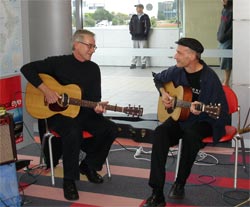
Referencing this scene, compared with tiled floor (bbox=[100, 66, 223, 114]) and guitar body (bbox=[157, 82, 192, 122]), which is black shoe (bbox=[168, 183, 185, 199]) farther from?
tiled floor (bbox=[100, 66, 223, 114])

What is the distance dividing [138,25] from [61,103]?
95.0 inches

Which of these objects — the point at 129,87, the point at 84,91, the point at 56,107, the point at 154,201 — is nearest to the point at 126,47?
the point at 129,87

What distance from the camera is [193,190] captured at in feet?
10.9

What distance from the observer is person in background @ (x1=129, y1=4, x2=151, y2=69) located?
17.4ft

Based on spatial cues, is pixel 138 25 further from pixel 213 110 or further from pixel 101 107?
pixel 213 110

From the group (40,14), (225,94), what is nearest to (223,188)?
(225,94)

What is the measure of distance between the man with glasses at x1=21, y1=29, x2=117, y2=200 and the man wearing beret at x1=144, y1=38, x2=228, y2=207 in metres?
0.53

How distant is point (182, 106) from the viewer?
3131mm

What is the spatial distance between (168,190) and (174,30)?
96.1 inches

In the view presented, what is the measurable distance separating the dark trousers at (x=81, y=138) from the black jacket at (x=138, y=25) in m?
2.11

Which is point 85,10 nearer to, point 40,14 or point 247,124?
point 40,14

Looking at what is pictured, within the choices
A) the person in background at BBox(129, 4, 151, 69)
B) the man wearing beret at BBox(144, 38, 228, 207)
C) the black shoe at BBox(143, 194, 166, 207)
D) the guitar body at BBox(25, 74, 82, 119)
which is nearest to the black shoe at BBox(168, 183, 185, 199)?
the man wearing beret at BBox(144, 38, 228, 207)

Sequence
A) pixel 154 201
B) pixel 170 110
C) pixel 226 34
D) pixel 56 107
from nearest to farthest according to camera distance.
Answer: pixel 154 201 → pixel 170 110 → pixel 56 107 → pixel 226 34

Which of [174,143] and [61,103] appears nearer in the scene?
[174,143]
